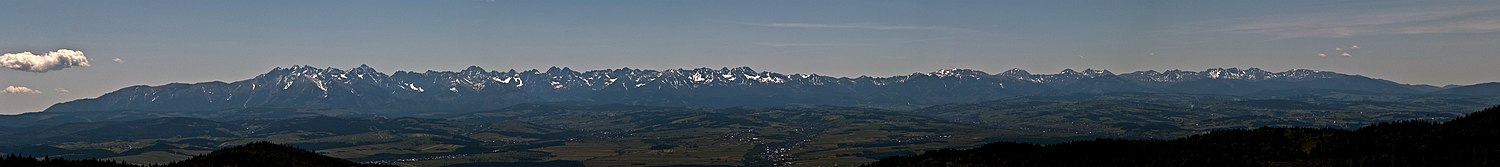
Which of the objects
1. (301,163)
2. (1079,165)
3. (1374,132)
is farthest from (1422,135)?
(301,163)

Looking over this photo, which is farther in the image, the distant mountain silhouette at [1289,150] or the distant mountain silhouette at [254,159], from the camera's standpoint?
the distant mountain silhouette at [254,159]

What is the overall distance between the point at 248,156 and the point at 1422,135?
461ft

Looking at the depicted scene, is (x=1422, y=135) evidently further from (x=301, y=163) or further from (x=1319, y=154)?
(x=301, y=163)

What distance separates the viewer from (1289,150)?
4734 inches

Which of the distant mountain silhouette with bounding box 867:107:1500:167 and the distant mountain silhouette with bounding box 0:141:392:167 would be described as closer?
the distant mountain silhouette with bounding box 867:107:1500:167

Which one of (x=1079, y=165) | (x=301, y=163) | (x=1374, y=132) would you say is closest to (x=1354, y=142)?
(x=1374, y=132)

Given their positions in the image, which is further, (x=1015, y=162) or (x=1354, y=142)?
(x=1015, y=162)

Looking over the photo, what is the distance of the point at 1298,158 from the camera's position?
11719 centimetres

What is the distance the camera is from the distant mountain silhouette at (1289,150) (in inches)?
4259

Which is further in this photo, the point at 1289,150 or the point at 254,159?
the point at 254,159

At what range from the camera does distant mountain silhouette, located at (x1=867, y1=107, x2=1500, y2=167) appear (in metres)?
108

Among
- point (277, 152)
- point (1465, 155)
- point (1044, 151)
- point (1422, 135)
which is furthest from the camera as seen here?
point (277, 152)

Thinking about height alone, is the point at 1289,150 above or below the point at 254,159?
below

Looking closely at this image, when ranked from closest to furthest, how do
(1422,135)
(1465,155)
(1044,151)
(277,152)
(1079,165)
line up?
(1465,155) → (1422,135) → (1079,165) → (1044,151) → (277,152)
